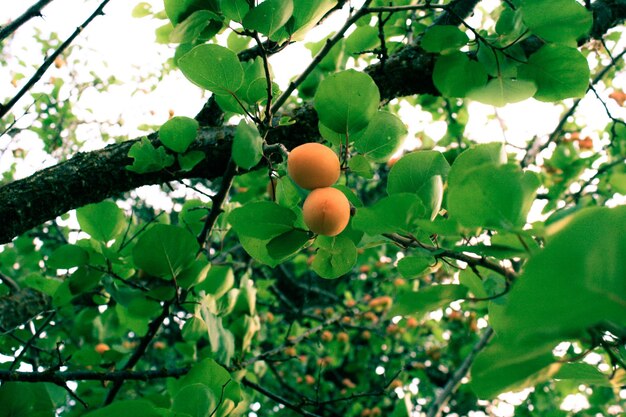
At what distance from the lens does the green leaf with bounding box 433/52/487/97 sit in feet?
3.18

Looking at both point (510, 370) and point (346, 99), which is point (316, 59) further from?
point (510, 370)

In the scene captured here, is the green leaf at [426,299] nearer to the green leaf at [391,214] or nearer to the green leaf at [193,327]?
the green leaf at [391,214]

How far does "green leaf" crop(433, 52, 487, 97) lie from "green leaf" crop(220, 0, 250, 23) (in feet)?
1.49

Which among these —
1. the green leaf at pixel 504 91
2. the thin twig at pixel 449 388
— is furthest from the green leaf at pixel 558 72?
the thin twig at pixel 449 388

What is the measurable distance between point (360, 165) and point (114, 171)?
27.5 inches

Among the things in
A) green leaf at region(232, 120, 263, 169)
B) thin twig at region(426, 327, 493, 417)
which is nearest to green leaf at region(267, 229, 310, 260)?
green leaf at region(232, 120, 263, 169)

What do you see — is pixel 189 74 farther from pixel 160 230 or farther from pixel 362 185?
pixel 362 185

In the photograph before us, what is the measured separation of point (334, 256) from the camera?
779mm

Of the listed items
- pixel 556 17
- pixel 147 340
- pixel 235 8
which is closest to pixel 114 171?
pixel 147 340

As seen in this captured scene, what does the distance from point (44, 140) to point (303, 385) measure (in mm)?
2552

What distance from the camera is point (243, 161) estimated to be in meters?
0.64

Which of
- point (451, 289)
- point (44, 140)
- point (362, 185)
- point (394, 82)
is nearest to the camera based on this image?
point (451, 289)

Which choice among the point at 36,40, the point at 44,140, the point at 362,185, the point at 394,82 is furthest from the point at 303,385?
the point at 36,40

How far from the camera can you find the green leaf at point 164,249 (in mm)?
902
